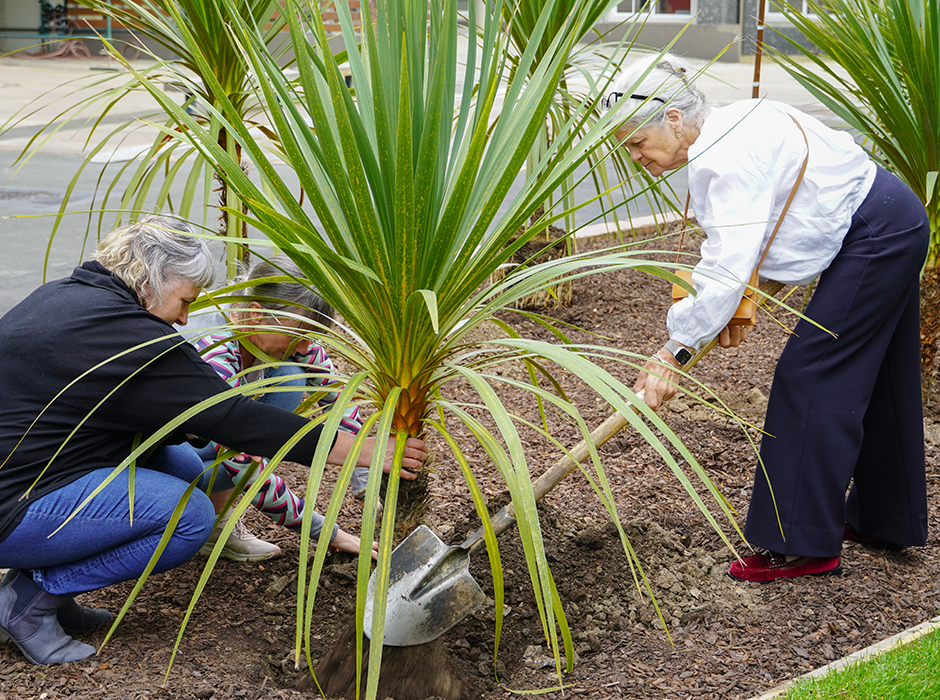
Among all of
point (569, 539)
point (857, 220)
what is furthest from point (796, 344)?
point (569, 539)

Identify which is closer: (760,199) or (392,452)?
(392,452)

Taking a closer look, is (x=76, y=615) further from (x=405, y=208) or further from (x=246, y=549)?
(x=405, y=208)

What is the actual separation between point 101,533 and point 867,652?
1.93 m

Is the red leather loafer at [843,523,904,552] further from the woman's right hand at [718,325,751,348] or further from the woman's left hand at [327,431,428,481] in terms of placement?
the woman's left hand at [327,431,428,481]

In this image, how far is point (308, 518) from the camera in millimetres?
1593

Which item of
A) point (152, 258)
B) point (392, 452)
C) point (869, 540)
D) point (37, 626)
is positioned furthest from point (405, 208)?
point (869, 540)

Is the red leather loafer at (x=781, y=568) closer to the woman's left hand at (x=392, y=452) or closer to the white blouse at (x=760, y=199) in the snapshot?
the white blouse at (x=760, y=199)

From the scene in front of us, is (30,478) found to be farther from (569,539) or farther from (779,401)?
(779,401)

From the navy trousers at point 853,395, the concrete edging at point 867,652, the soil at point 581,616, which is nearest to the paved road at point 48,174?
the navy trousers at point 853,395

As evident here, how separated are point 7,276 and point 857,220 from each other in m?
5.28

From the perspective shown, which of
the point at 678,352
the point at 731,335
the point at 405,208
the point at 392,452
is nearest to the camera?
the point at 405,208

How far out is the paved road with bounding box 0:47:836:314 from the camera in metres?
5.93

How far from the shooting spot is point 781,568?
2.70m

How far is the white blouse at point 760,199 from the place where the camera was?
7.66ft
